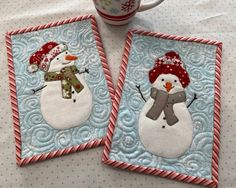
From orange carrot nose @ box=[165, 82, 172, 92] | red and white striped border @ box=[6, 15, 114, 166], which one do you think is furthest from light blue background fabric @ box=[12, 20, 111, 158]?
orange carrot nose @ box=[165, 82, 172, 92]

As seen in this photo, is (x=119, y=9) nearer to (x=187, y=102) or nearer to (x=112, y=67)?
(x=112, y=67)

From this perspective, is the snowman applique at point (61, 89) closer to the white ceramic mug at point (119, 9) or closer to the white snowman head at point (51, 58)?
the white snowman head at point (51, 58)

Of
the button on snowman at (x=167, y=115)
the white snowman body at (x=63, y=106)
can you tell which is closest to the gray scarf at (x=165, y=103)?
the button on snowman at (x=167, y=115)

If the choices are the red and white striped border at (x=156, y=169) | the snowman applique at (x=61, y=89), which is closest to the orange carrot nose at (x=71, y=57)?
the snowman applique at (x=61, y=89)

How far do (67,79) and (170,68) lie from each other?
21 cm

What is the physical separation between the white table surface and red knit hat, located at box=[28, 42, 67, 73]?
6cm

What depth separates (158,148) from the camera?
22.5 inches

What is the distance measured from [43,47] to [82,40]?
3.3 inches

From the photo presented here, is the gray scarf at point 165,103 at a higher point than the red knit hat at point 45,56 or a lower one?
lower

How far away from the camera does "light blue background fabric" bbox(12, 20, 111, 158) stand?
0.59m

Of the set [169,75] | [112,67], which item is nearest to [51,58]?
[112,67]

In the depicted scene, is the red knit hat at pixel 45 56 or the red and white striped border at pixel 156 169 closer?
the red and white striped border at pixel 156 169

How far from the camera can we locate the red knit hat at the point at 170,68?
0.64m

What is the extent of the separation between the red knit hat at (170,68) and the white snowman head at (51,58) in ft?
0.56
